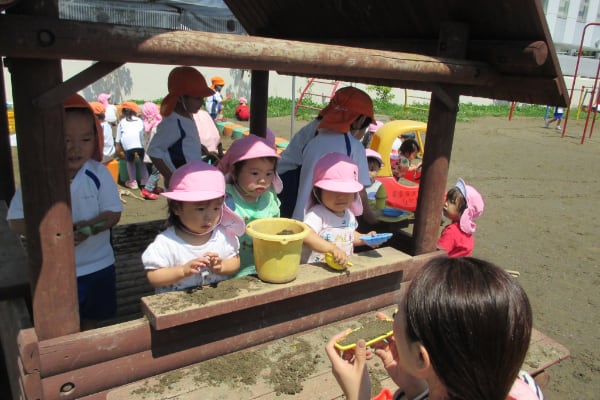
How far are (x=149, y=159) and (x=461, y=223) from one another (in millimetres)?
5667

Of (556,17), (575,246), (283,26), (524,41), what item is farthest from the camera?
(556,17)

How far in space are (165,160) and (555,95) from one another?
263 centimetres

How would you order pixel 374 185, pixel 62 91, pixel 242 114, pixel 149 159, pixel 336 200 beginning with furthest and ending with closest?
pixel 242 114, pixel 149 159, pixel 374 185, pixel 336 200, pixel 62 91

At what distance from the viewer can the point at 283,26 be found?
4719 mm

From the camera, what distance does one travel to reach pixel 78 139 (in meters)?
2.50

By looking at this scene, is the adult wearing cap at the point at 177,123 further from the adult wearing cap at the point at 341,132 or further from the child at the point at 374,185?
the child at the point at 374,185

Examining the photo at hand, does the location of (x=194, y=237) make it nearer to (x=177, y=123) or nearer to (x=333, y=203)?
(x=333, y=203)

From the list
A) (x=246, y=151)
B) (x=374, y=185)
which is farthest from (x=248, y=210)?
(x=374, y=185)

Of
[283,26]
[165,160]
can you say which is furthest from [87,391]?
[283,26]

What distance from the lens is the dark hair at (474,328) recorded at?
1.06m

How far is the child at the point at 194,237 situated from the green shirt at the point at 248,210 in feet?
0.95

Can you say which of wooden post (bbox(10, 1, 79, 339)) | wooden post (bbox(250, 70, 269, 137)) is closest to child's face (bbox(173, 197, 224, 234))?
wooden post (bbox(10, 1, 79, 339))

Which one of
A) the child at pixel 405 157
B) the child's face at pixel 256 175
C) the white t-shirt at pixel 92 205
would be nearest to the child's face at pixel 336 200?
the child's face at pixel 256 175

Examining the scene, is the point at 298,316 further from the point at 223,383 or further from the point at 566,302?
the point at 566,302
